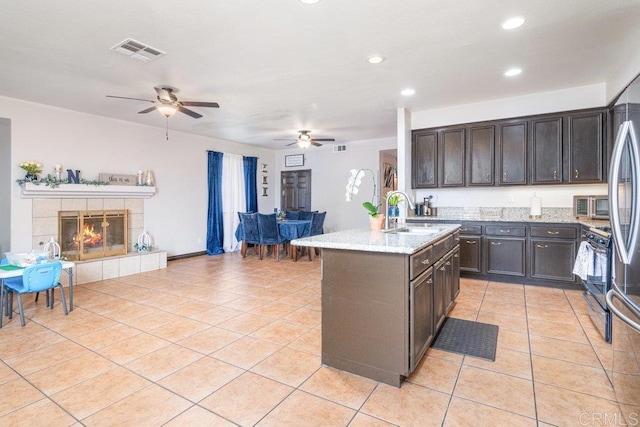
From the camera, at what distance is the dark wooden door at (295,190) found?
8875mm

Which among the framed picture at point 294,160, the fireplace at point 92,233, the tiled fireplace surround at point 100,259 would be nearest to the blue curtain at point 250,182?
the framed picture at point 294,160

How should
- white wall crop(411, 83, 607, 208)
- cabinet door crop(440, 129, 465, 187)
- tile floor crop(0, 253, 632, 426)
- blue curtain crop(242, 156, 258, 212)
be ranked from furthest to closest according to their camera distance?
1. blue curtain crop(242, 156, 258, 212)
2. cabinet door crop(440, 129, 465, 187)
3. white wall crop(411, 83, 607, 208)
4. tile floor crop(0, 253, 632, 426)

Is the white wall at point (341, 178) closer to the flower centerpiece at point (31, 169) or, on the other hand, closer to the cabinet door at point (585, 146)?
the cabinet door at point (585, 146)

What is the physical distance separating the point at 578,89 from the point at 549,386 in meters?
3.94

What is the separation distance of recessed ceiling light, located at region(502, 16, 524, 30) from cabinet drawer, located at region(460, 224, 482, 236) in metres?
2.69

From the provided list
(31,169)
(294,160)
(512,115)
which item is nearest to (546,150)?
(512,115)

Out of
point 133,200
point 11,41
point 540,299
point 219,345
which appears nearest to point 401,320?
point 219,345

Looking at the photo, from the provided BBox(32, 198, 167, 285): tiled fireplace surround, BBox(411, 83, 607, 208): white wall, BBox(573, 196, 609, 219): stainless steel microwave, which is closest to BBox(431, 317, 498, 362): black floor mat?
BBox(573, 196, 609, 219): stainless steel microwave

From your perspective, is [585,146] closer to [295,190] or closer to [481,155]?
[481,155]

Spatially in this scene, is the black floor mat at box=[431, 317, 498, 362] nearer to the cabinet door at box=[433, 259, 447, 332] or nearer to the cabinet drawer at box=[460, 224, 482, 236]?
the cabinet door at box=[433, 259, 447, 332]

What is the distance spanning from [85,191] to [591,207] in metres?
7.15

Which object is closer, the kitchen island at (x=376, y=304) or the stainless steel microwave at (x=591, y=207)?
the kitchen island at (x=376, y=304)

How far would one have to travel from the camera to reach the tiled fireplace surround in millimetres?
4793

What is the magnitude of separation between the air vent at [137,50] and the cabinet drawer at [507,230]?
4515mm
